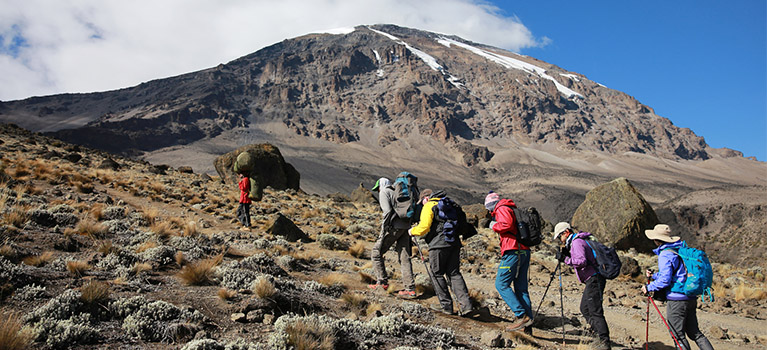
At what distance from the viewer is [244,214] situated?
11.4 m

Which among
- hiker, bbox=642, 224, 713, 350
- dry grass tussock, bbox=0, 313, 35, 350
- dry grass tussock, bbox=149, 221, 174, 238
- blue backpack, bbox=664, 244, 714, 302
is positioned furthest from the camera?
dry grass tussock, bbox=149, 221, 174, 238

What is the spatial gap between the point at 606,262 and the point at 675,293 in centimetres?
68

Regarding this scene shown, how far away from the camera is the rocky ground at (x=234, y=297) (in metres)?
3.61

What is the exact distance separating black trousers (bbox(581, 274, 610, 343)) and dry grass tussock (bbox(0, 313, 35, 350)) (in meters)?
5.13

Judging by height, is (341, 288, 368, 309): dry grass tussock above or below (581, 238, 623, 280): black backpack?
below

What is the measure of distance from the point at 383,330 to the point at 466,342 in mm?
956

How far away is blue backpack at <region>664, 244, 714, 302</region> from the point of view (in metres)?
4.04

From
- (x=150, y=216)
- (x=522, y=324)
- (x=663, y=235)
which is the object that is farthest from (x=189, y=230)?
(x=663, y=235)

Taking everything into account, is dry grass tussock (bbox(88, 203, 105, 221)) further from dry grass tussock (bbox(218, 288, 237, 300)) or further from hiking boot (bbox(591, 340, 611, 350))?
hiking boot (bbox(591, 340, 611, 350))

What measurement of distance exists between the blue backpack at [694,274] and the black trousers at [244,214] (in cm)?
966

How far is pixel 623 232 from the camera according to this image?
16.8 m

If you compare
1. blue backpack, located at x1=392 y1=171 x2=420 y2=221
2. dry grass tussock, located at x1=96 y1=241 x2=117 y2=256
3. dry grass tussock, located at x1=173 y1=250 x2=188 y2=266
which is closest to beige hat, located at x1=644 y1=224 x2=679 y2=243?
blue backpack, located at x1=392 y1=171 x2=420 y2=221

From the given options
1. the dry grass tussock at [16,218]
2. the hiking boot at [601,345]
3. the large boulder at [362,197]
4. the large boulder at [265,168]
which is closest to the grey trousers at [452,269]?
the hiking boot at [601,345]

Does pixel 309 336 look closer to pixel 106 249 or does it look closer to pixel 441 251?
pixel 441 251
